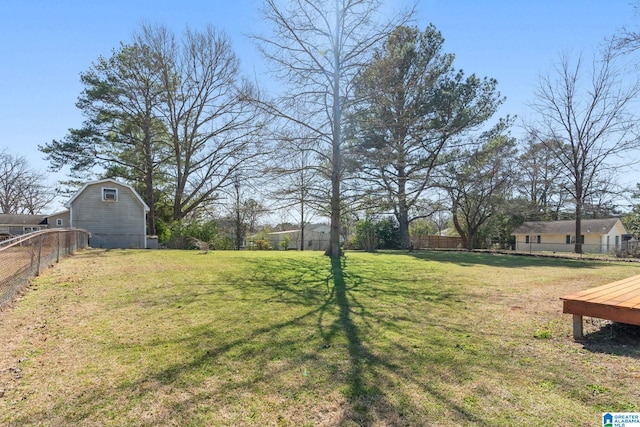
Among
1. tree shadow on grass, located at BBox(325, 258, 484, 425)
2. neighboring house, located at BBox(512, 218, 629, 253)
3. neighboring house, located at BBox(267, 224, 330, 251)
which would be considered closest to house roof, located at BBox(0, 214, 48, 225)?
neighboring house, located at BBox(267, 224, 330, 251)

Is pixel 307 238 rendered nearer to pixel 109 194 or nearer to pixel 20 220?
pixel 109 194

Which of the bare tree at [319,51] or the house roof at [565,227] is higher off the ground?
the bare tree at [319,51]

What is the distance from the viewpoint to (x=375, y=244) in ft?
76.8

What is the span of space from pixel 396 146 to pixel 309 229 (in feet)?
89.2

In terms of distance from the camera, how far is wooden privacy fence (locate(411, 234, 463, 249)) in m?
28.7

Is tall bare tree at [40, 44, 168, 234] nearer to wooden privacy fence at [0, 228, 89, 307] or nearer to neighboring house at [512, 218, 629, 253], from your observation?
wooden privacy fence at [0, 228, 89, 307]

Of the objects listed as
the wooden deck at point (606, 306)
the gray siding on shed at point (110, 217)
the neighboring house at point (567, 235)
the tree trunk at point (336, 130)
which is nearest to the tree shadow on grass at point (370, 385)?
the wooden deck at point (606, 306)

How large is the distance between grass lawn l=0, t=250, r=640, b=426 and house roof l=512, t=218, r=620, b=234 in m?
34.2

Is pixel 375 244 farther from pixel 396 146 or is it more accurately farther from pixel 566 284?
pixel 566 284

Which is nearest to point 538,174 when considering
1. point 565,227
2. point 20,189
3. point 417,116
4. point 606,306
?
point 565,227

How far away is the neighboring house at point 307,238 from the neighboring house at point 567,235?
65.7 ft

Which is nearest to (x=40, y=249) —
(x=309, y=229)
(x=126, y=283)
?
(x=126, y=283)

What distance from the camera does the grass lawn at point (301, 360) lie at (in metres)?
2.21

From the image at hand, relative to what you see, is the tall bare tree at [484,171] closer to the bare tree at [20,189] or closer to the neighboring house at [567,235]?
the neighboring house at [567,235]
